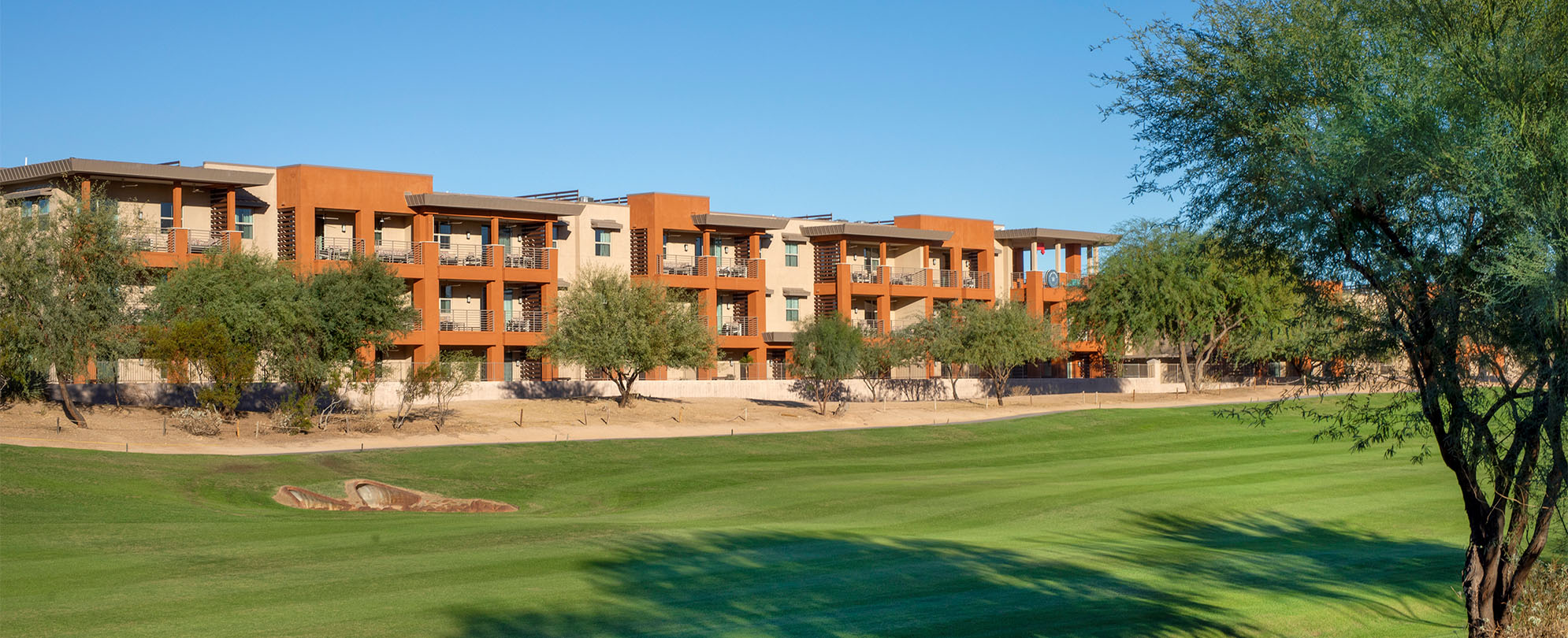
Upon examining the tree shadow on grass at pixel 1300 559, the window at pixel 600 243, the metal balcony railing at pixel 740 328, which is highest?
the window at pixel 600 243

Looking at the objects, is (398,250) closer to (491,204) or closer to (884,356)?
(491,204)

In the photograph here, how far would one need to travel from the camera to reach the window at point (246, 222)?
5684 cm

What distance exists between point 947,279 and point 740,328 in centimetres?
1565

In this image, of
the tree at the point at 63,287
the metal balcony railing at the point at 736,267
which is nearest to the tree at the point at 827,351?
the metal balcony railing at the point at 736,267

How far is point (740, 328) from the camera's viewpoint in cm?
7206

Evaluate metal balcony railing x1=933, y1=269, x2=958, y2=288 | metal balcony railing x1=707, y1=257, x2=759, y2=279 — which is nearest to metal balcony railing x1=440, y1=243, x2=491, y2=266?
metal balcony railing x1=707, y1=257, x2=759, y2=279

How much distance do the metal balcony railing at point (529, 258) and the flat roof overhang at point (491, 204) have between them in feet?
6.56

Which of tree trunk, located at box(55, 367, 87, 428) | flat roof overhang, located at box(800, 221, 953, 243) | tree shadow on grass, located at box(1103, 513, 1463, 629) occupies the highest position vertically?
flat roof overhang, located at box(800, 221, 953, 243)

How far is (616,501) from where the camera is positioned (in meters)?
31.8

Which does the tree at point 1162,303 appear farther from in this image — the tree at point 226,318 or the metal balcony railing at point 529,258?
the tree at point 226,318

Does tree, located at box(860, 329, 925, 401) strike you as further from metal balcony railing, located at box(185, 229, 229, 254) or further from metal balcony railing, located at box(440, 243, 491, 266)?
metal balcony railing, located at box(185, 229, 229, 254)

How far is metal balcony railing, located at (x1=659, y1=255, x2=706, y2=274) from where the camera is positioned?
6844cm

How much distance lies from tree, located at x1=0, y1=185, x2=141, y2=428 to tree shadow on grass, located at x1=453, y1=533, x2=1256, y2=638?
2845cm

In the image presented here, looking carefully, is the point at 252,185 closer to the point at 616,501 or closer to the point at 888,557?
the point at 616,501
